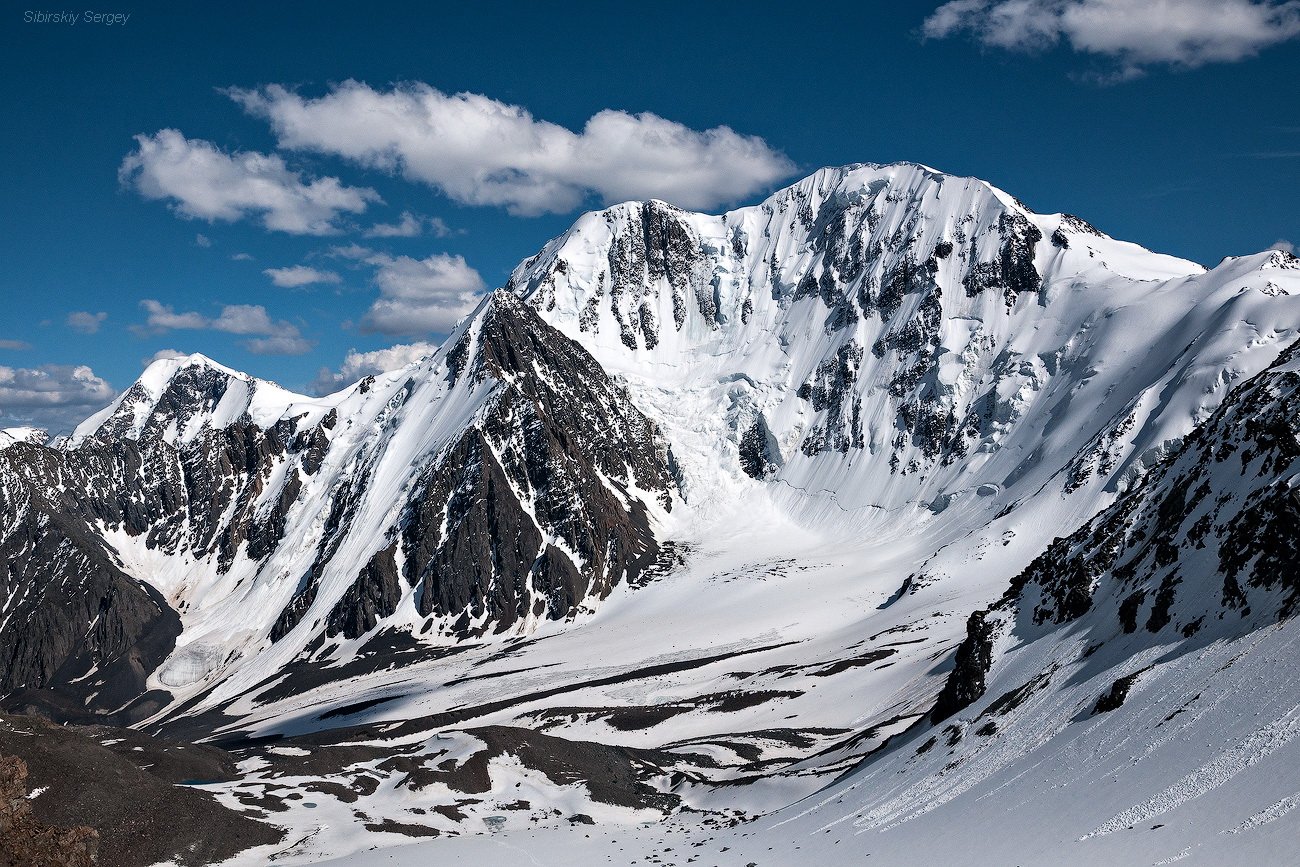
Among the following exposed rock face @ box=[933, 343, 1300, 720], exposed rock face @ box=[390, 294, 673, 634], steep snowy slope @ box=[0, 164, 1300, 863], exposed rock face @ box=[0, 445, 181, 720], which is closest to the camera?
exposed rock face @ box=[933, 343, 1300, 720]

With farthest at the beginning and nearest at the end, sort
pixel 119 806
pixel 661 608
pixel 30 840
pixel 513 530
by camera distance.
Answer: pixel 513 530, pixel 661 608, pixel 119 806, pixel 30 840

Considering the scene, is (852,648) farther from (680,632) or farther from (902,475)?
(902,475)

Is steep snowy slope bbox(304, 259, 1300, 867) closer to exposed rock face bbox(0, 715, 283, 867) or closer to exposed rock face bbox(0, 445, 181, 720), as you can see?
exposed rock face bbox(0, 715, 283, 867)

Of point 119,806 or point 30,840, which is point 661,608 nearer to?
point 119,806

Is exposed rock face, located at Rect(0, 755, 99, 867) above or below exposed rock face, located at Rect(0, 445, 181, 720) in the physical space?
below

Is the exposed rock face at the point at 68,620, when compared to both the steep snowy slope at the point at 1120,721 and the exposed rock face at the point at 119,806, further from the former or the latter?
the steep snowy slope at the point at 1120,721

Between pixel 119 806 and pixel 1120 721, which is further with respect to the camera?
pixel 119 806

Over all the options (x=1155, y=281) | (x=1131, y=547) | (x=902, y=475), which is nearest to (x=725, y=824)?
(x=1131, y=547)

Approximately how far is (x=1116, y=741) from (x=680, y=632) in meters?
120

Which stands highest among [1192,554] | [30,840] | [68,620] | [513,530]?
[68,620]

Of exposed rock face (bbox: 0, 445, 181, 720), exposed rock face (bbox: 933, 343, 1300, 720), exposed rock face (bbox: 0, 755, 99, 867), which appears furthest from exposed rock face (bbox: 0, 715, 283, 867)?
exposed rock face (bbox: 0, 445, 181, 720)

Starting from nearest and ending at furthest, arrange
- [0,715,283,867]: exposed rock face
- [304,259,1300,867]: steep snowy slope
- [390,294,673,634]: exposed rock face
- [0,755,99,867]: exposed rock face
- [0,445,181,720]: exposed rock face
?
[304,259,1300,867]: steep snowy slope → [0,755,99,867]: exposed rock face → [0,715,283,867]: exposed rock face → [0,445,181,720]: exposed rock face → [390,294,673,634]: exposed rock face

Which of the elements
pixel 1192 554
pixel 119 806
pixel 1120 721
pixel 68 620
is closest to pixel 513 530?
pixel 68 620

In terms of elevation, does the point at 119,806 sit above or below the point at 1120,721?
above
